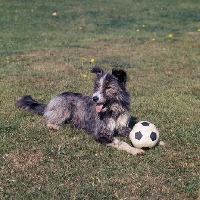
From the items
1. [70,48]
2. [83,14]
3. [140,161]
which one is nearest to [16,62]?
[70,48]

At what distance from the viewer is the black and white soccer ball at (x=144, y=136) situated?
7.04 m

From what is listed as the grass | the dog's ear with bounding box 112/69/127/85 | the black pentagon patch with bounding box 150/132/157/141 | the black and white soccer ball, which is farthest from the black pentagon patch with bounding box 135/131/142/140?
the dog's ear with bounding box 112/69/127/85

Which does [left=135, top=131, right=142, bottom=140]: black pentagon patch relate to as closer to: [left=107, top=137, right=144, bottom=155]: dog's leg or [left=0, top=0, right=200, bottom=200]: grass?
[left=107, top=137, right=144, bottom=155]: dog's leg

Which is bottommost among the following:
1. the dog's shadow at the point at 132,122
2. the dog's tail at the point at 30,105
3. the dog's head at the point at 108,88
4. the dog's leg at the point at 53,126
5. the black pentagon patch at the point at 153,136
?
the dog's shadow at the point at 132,122

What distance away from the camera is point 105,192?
18.5ft

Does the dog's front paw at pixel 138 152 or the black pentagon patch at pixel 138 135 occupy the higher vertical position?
the black pentagon patch at pixel 138 135

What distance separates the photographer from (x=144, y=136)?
7.07 metres

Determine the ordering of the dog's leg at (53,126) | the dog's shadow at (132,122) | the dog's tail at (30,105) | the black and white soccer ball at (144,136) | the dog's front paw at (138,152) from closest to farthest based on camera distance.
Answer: the dog's front paw at (138,152) → the black and white soccer ball at (144,136) → the dog's leg at (53,126) → the dog's shadow at (132,122) → the dog's tail at (30,105)

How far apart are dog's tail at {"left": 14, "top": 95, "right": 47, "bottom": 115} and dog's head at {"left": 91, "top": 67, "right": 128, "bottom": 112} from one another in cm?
198

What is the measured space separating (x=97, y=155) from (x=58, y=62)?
8016mm

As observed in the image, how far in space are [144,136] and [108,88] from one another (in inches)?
45.1

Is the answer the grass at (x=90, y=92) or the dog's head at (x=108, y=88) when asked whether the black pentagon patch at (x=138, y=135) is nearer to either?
the grass at (x=90, y=92)

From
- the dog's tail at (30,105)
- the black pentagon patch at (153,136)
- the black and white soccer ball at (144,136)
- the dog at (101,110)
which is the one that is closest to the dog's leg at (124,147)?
the dog at (101,110)

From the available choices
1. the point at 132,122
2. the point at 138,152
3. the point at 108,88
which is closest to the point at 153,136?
the point at 138,152
